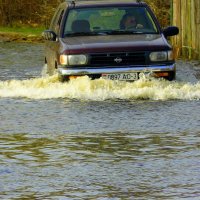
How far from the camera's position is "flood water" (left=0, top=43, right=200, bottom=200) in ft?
33.0

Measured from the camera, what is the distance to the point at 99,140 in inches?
524

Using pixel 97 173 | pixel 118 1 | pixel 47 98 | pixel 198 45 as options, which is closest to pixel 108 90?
pixel 47 98

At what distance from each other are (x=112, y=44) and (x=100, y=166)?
25.5 feet

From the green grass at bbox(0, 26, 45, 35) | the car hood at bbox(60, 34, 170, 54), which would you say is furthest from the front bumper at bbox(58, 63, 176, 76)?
the green grass at bbox(0, 26, 45, 35)

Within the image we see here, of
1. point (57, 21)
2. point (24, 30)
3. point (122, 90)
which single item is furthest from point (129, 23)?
point (24, 30)

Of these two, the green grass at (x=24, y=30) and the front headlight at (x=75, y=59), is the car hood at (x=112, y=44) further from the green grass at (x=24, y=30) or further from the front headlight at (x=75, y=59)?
the green grass at (x=24, y=30)

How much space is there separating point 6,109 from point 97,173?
6573mm

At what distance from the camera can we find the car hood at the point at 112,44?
1870 cm

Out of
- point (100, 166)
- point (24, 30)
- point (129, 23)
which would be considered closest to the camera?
point (100, 166)

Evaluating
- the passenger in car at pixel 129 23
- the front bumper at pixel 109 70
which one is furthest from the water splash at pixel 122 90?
the passenger in car at pixel 129 23

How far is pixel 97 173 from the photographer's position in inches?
427

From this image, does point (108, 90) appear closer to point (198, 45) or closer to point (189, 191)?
point (189, 191)

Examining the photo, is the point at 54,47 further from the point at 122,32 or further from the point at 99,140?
the point at 99,140

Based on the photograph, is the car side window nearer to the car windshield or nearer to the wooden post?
the car windshield
